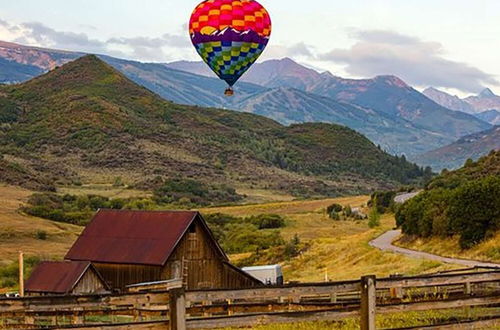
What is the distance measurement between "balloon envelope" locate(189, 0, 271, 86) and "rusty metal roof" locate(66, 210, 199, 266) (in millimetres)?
8092

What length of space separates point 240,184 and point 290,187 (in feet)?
47.1

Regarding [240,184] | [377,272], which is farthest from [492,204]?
[240,184]

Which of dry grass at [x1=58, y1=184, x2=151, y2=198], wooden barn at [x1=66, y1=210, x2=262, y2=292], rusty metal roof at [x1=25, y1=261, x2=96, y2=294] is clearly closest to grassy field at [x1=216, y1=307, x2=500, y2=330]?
rusty metal roof at [x1=25, y1=261, x2=96, y2=294]

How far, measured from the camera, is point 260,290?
977 centimetres

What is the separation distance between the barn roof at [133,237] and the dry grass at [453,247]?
582 inches

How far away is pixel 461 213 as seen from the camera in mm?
45406

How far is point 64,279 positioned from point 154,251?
5038mm

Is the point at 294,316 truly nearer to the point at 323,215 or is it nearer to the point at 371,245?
the point at 371,245

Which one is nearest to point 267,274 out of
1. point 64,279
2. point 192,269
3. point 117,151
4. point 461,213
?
point 192,269

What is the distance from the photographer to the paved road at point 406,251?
38312mm

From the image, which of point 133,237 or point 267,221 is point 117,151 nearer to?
point 267,221

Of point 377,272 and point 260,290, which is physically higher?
point 260,290

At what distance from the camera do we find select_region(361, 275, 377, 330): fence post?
32.2 feet

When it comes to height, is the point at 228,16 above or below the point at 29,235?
above
